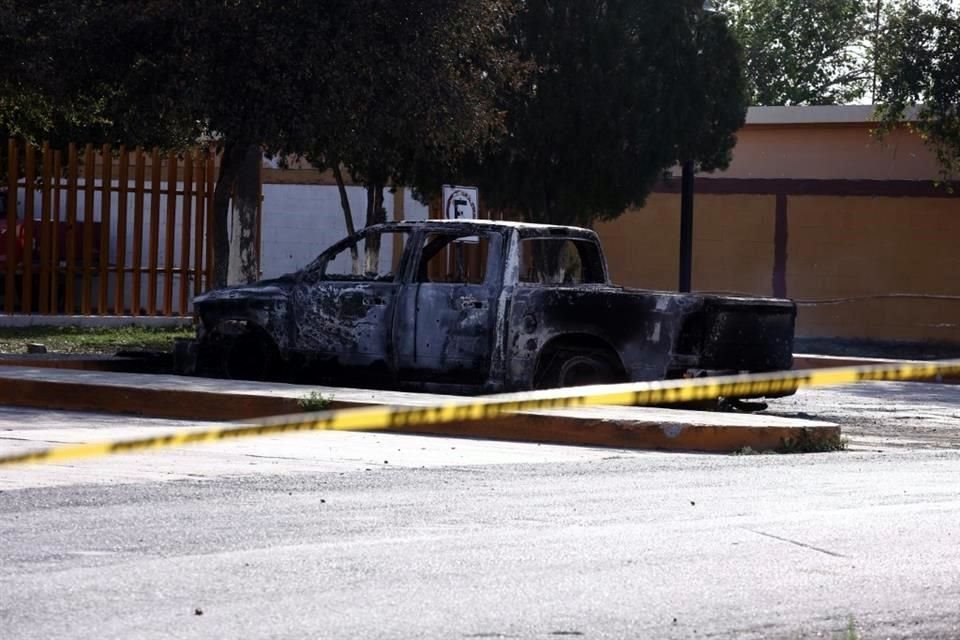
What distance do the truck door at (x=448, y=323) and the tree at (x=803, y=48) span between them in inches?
1816

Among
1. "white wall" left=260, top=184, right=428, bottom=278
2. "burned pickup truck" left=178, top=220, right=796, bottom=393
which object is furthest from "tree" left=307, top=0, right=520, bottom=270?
"white wall" left=260, top=184, right=428, bottom=278

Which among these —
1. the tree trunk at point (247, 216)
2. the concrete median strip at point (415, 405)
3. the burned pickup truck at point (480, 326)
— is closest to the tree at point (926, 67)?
the tree trunk at point (247, 216)

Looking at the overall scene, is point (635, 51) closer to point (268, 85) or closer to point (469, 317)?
point (268, 85)

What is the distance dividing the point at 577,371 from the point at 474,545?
7.46 m

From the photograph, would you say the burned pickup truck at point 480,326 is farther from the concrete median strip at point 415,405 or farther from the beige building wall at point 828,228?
the beige building wall at point 828,228

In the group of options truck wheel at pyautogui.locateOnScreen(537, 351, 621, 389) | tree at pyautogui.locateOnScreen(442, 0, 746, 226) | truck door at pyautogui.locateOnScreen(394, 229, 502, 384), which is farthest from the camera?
tree at pyautogui.locateOnScreen(442, 0, 746, 226)

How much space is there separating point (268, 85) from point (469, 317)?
18.6 ft

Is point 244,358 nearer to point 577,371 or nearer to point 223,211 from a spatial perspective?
point 577,371

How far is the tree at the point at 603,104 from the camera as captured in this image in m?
25.1

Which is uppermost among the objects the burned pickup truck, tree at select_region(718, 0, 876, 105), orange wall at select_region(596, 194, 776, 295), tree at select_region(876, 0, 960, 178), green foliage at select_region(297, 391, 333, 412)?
tree at select_region(718, 0, 876, 105)

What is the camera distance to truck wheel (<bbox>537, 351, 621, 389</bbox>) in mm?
15008

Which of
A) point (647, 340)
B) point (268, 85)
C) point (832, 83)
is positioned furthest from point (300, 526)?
point (832, 83)

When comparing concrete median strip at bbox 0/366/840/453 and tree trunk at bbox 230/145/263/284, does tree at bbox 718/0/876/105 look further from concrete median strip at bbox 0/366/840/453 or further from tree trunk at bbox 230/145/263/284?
concrete median strip at bbox 0/366/840/453

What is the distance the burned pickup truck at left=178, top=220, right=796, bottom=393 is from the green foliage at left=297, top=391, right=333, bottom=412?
1720 millimetres
